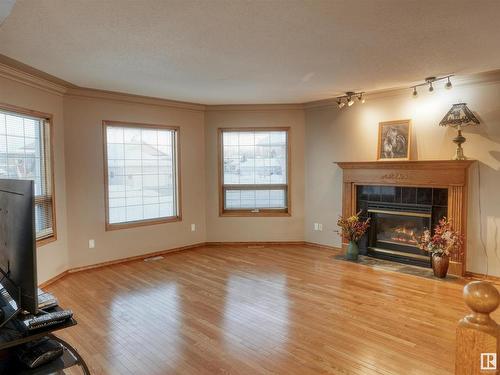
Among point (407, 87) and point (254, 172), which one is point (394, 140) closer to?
point (407, 87)

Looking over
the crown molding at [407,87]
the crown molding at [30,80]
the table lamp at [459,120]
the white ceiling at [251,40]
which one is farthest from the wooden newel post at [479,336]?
the crown molding at [30,80]

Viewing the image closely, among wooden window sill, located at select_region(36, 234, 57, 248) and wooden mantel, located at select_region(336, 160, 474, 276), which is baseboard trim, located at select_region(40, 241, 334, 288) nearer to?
wooden window sill, located at select_region(36, 234, 57, 248)

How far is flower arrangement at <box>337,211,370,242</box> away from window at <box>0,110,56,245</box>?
13.2 ft

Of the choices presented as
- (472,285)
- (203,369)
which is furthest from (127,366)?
(472,285)

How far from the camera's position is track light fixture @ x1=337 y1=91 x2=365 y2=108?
5000 millimetres

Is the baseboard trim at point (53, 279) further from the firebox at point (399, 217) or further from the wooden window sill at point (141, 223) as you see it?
the firebox at point (399, 217)

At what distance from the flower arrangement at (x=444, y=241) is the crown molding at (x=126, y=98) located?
407cm

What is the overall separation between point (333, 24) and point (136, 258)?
4.30 meters

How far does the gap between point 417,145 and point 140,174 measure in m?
4.12

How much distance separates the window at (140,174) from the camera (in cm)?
510

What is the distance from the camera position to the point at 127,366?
2.42 m

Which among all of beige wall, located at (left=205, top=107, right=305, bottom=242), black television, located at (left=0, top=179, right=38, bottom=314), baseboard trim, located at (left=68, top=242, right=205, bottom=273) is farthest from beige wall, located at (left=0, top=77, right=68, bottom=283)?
black television, located at (left=0, top=179, right=38, bottom=314)

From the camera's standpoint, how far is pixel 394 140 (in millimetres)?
4930

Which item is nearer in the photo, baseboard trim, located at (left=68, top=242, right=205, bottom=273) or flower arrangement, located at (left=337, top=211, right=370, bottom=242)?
baseboard trim, located at (left=68, top=242, right=205, bottom=273)
